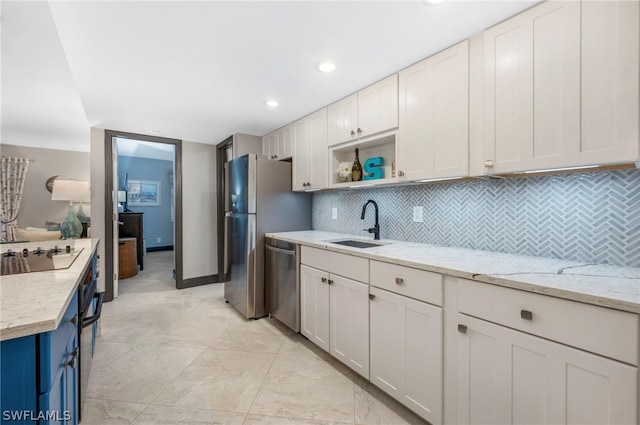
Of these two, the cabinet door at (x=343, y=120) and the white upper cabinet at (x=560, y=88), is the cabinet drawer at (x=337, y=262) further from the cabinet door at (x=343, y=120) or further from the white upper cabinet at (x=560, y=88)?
the cabinet door at (x=343, y=120)

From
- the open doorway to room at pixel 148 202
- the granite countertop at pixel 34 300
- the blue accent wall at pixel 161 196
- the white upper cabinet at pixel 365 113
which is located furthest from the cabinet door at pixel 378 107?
the blue accent wall at pixel 161 196

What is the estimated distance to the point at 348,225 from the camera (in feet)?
9.48

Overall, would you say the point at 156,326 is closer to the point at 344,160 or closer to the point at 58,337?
the point at 58,337

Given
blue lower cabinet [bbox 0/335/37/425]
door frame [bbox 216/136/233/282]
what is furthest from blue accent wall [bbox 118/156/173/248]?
blue lower cabinet [bbox 0/335/37/425]

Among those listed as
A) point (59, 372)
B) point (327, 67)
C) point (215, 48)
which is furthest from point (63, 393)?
point (327, 67)

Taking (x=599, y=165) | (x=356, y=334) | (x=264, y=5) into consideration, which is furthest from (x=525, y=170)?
(x=264, y=5)

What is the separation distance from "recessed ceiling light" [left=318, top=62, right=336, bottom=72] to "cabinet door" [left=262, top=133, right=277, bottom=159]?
5.40 ft

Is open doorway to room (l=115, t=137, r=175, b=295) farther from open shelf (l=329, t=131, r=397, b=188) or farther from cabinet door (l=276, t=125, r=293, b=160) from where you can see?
open shelf (l=329, t=131, r=397, b=188)

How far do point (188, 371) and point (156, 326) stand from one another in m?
1.02

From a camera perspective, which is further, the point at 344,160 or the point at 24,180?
the point at 24,180

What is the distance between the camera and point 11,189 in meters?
4.93

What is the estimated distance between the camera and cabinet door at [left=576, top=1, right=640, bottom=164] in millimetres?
1109

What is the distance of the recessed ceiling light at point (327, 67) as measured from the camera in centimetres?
196

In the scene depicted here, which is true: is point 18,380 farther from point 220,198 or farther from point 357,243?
point 220,198
